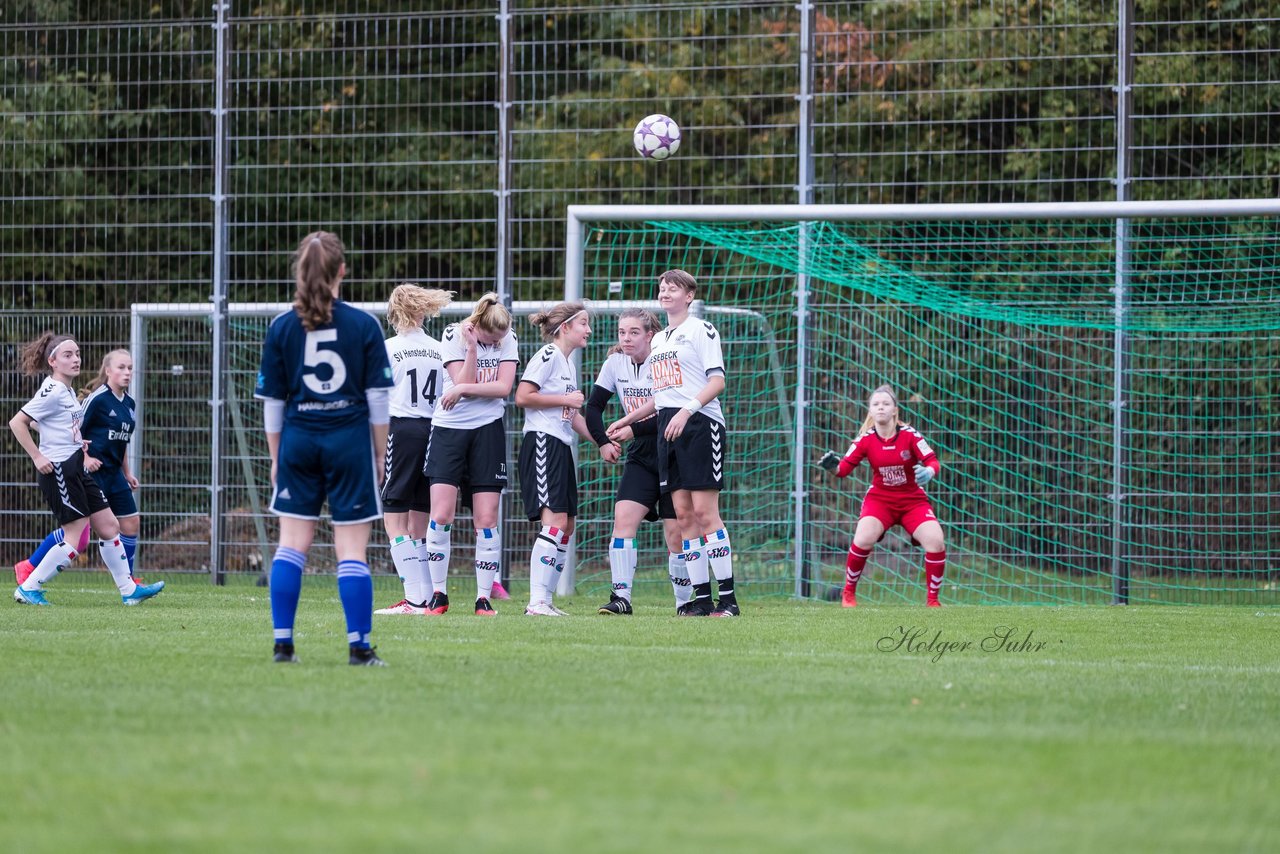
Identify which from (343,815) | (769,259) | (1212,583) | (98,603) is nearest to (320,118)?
(769,259)

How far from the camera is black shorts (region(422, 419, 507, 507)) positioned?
9.58 metres

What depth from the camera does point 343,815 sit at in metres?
3.52

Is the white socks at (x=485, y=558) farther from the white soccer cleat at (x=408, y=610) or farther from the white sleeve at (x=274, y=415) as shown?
the white sleeve at (x=274, y=415)

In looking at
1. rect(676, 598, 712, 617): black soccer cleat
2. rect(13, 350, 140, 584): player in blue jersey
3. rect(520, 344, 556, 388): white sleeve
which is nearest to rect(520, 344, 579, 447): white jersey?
rect(520, 344, 556, 388): white sleeve

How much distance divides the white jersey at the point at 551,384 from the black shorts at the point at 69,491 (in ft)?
10.3

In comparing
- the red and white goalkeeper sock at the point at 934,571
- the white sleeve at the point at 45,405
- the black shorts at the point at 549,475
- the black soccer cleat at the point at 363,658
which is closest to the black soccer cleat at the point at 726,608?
the black shorts at the point at 549,475

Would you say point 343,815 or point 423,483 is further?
point 423,483

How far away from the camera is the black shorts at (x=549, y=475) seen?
9.80 m

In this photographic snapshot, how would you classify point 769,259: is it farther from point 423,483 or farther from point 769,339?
point 423,483

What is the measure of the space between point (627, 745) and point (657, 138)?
26.0ft

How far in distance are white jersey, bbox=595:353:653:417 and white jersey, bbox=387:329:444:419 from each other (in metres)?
1.13

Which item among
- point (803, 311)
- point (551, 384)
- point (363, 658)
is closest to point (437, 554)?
point (551, 384)

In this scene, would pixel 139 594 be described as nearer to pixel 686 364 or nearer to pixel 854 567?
pixel 686 364

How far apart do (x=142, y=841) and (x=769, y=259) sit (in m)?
10.2
